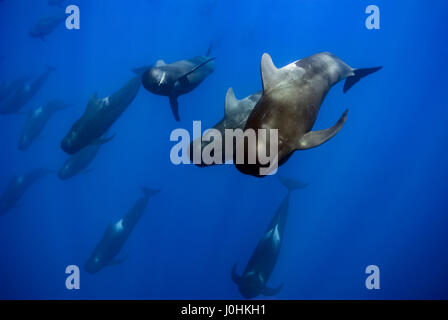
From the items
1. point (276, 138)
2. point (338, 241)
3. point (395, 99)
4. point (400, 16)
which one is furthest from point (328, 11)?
point (276, 138)

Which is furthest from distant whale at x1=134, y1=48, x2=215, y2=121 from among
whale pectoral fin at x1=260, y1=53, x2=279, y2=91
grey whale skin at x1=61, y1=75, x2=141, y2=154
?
whale pectoral fin at x1=260, y1=53, x2=279, y2=91

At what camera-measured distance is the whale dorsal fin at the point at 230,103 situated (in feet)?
14.8

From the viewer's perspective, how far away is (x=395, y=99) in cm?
1608

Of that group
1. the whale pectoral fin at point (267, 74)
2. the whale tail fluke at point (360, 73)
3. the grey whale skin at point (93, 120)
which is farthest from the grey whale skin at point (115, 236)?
the whale pectoral fin at point (267, 74)

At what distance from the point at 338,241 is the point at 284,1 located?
13510mm

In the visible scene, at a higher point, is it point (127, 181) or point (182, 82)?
point (127, 181)

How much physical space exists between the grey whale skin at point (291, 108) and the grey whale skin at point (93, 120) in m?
3.87

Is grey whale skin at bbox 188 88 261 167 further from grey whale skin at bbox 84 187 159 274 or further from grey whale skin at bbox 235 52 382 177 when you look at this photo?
grey whale skin at bbox 84 187 159 274

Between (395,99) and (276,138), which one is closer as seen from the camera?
(276,138)

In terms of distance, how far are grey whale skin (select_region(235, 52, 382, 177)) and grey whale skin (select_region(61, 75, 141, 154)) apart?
387 cm

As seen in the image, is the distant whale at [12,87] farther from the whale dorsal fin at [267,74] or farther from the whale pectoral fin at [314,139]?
the whale pectoral fin at [314,139]

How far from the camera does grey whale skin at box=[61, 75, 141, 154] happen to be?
604cm

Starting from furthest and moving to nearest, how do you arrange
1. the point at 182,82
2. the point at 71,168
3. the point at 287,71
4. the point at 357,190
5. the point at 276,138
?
1. the point at 357,190
2. the point at 71,168
3. the point at 182,82
4. the point at 287,71
5. the point at 276,138

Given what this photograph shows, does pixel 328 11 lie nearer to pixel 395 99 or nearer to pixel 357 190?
pixel 395 99
